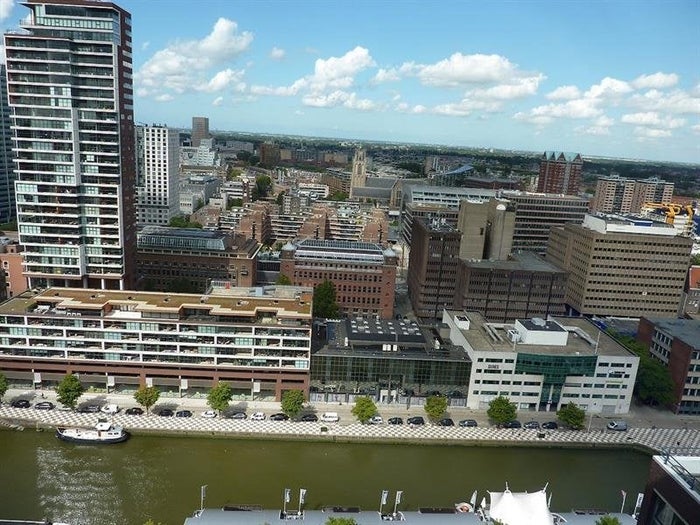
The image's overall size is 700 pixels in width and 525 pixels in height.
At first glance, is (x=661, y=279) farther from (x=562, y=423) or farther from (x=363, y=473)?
(x=363, y=473)

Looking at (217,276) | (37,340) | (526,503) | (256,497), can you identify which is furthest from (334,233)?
(526,503)

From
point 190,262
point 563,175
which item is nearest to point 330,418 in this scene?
point 190,262

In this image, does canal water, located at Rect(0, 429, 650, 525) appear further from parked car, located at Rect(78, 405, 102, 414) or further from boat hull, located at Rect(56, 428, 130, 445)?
parked car, located at Rect(78, 405, 102, 414)

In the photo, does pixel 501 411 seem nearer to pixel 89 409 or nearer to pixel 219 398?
pixel 219 398

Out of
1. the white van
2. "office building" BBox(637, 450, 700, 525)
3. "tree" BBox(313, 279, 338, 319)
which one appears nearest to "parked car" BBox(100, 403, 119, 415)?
the white van

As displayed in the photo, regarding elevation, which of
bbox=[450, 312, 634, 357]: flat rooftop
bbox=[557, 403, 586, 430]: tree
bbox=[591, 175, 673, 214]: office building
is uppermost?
bbox=[591, 175, 673, 214]: office building

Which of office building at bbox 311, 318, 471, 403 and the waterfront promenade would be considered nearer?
the waterfront promenade

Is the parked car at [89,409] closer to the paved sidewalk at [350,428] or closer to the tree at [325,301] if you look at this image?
the paved sidewalk at [350,428]
